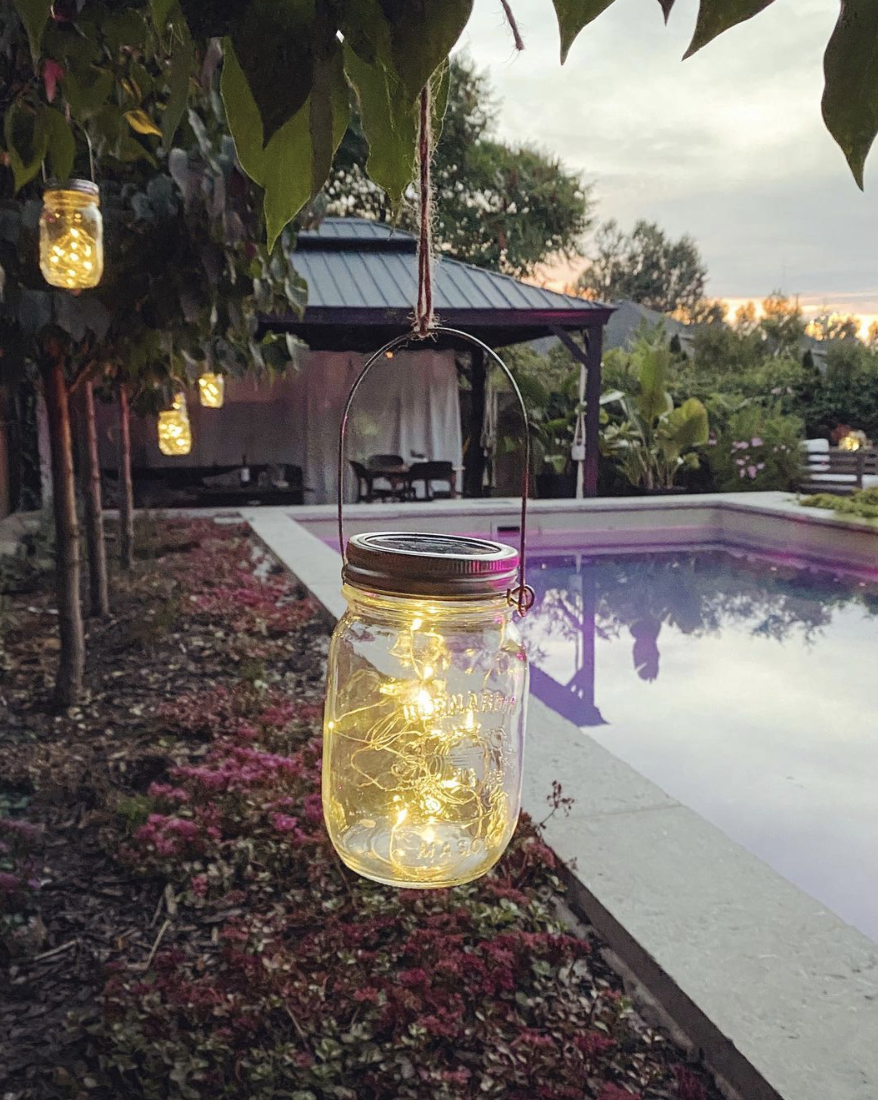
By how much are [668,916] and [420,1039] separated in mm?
687

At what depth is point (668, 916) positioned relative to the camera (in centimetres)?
216

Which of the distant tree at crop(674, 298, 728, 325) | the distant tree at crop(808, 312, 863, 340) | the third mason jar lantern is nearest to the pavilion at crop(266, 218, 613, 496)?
the third mason jar lantern

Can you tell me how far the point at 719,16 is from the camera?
388 mm

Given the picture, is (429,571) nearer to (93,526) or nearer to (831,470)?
(93,526)

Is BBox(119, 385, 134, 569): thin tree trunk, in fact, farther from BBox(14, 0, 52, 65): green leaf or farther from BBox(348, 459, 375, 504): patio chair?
BBox(14, 0, 52, 65): green leaf

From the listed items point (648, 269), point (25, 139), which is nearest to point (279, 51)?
point (25, 139)

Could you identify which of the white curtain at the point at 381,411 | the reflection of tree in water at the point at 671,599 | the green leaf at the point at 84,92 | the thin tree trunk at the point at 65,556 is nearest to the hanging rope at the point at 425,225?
the green leaf at the point at 84,92

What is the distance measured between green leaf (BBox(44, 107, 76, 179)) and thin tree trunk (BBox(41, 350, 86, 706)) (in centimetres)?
301

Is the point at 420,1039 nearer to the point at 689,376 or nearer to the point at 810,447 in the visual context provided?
the point at 810,447

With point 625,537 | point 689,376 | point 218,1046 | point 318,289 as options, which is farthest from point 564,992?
point 689,376

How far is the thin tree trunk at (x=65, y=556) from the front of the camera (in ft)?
12.7

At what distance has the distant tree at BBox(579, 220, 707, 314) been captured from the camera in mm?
42969

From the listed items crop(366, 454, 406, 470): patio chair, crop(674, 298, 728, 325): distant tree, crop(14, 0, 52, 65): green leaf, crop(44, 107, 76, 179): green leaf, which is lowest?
crop(366, 454, 406, 470): patio chair

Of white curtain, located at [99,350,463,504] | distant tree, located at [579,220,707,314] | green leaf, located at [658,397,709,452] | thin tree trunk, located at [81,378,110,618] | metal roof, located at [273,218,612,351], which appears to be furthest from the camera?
distant tree, located at [579,220,707,314]
